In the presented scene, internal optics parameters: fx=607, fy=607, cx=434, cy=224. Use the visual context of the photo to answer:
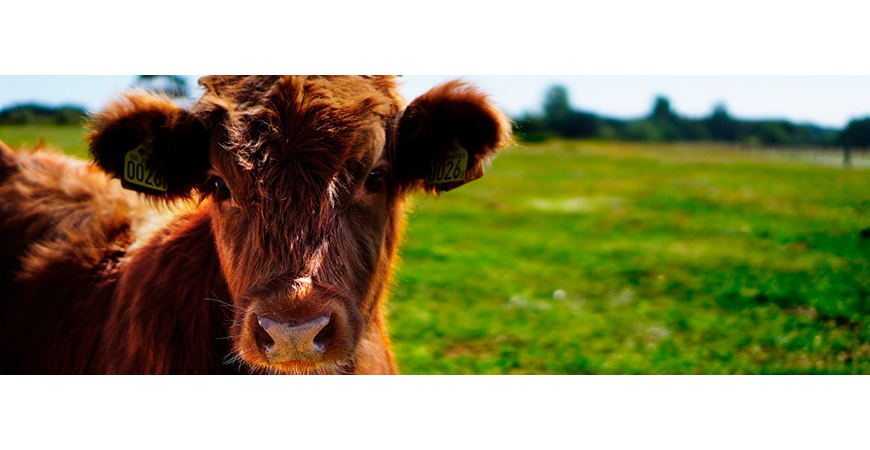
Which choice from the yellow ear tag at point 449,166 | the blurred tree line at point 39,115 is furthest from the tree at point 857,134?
the blurred tree line at point 39,115

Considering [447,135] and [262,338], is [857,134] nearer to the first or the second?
[447,135]

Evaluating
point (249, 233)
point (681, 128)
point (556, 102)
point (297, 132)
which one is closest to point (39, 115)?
point (249, 233)

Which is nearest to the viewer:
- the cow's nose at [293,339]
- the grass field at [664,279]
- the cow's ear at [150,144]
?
the cow's nose at [293,339]

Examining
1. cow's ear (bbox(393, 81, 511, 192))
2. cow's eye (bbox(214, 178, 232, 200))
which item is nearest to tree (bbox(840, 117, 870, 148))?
cow's ear (bbox(393, 81, 511, 192))

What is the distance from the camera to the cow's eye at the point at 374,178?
7.16 ft

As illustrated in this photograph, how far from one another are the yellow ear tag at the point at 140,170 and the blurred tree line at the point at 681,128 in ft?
5.13

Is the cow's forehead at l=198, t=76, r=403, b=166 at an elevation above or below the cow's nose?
above

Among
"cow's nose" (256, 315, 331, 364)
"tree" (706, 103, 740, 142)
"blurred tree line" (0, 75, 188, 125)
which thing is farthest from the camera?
"tree" (706, 103, 740, 142)

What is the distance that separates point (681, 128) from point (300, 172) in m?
3.04

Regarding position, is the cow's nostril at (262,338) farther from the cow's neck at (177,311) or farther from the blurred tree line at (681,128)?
the blurred tree line at (681,128)

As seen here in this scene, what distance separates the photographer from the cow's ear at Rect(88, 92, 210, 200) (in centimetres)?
209

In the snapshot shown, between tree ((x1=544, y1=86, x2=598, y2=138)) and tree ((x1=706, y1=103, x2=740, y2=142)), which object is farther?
tree ((x1=544, y1=86, x2=598, y2=138))

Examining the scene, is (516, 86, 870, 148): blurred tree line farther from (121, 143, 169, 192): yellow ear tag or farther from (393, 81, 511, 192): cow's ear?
(121, 143, 169, 192): yellow ear tag

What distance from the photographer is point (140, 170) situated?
7.13 feet
